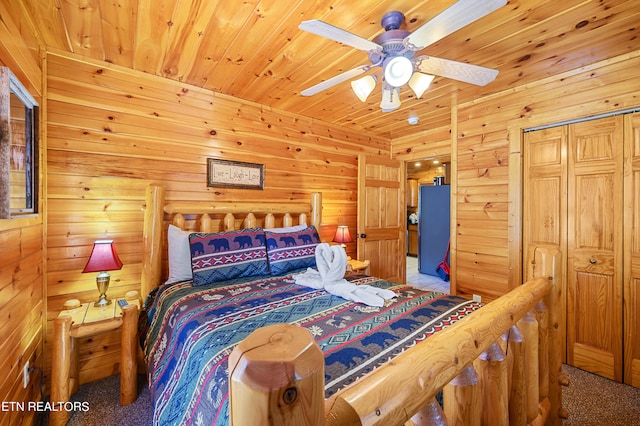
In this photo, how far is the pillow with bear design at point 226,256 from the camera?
1963 mm

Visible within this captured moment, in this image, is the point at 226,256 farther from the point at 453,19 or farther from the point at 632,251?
the point at 632,251

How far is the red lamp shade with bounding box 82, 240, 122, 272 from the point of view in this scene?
173 cm

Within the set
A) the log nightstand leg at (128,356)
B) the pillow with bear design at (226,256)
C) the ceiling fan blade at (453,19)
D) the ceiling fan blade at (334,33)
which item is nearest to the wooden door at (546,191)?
the ceiling fan blade at (453,19)

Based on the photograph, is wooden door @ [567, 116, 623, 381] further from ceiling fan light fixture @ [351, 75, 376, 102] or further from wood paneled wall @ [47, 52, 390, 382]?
wood paneled wall @ [47, 52, 390, 382]

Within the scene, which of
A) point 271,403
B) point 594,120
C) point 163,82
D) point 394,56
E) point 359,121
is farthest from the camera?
point 359,121

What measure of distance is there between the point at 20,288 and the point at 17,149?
739 millimetres

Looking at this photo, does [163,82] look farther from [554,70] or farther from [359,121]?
[554,70]

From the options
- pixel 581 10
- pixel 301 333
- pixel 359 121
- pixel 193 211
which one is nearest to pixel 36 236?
pixel 193 211

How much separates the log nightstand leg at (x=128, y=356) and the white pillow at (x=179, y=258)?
1.08 ft

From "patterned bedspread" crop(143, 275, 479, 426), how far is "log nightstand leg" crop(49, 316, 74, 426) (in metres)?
0.42

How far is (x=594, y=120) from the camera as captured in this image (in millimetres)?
2148

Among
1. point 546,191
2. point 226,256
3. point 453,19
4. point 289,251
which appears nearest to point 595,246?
point 546,191

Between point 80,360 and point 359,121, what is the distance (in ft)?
11.4

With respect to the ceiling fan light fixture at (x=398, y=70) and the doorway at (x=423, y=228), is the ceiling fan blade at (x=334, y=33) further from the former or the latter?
the doorway at (x=423, y=228)
